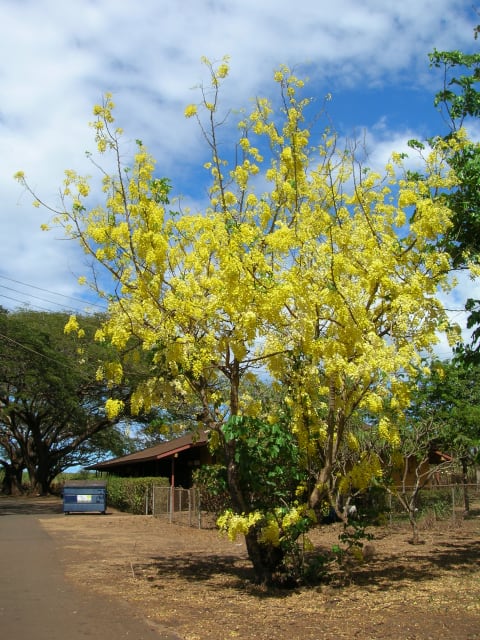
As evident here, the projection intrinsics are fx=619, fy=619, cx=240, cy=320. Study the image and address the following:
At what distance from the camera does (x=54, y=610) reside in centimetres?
745

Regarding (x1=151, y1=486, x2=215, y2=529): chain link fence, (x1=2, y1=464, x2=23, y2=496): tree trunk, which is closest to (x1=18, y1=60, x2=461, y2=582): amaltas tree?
(x1=151, y1=486, x2=215, y2=529): chain link fence

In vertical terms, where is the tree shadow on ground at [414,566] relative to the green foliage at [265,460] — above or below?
below

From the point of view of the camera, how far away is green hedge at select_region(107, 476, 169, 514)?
2544cm

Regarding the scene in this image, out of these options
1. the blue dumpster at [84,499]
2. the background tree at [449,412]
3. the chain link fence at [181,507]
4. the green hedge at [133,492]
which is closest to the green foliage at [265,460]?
the background tree at [449,412]

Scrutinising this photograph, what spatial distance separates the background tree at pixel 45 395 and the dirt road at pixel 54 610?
906 centimetres

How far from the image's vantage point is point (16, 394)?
30.9 metres

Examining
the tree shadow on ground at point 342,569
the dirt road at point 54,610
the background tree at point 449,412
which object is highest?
the background tree at point 449,412

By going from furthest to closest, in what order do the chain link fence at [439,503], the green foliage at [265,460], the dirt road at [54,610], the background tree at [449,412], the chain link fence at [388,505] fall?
the chain link fence at [388,505] < the chain link fence at [439,503] < the background tree at [449,412] < the green foliage at [265,460] < the dirt road at [54,610]

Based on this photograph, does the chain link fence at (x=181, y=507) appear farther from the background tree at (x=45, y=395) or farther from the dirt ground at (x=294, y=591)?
the background tree at (x=45, y=395)

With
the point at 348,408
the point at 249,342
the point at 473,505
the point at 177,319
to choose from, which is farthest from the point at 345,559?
the point at 473,505

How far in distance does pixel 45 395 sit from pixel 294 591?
2605cm

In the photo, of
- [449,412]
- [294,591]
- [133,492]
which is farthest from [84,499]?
[294,591]

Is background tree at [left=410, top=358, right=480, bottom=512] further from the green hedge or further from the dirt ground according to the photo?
the green hedge

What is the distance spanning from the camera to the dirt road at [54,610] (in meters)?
6.35
